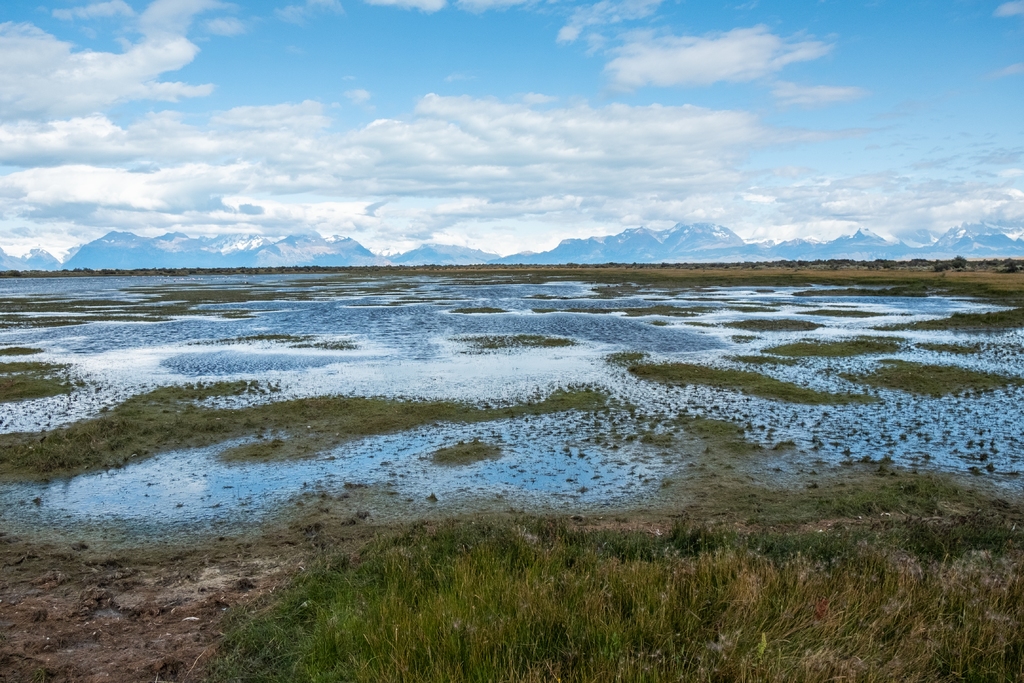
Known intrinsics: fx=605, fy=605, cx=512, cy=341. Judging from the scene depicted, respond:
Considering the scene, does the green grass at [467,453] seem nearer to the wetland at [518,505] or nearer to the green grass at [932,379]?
the wetland at [518,505]

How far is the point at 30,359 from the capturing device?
31.9 meters

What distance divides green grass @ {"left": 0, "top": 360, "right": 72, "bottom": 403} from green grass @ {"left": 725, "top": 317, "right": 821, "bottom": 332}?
39165 millimetres

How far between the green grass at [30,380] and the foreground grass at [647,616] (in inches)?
848

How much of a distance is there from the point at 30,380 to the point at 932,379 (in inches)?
1486

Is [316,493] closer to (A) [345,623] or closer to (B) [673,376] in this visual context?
(A) [345,623]

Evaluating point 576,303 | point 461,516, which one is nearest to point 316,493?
point 461,516

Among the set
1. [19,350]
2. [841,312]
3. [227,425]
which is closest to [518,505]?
[227,425]

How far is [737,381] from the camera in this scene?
25.3 m

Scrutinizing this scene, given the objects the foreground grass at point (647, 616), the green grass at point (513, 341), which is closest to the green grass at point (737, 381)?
the green grass at point (513, 341)

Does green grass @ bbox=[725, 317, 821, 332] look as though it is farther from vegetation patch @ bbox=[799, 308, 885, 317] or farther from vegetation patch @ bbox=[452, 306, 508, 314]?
vegetation patch @ bbox=[452, 306, 508, 314]

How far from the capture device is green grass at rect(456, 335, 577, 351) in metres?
36.1

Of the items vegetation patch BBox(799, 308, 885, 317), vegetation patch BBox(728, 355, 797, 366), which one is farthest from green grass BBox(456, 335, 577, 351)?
vegetation patch BBox(799, 308, 885, 317)

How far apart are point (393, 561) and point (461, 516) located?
4278 millimetres

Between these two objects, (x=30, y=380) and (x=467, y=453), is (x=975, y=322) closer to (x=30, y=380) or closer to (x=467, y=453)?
(x=467, y=453)
